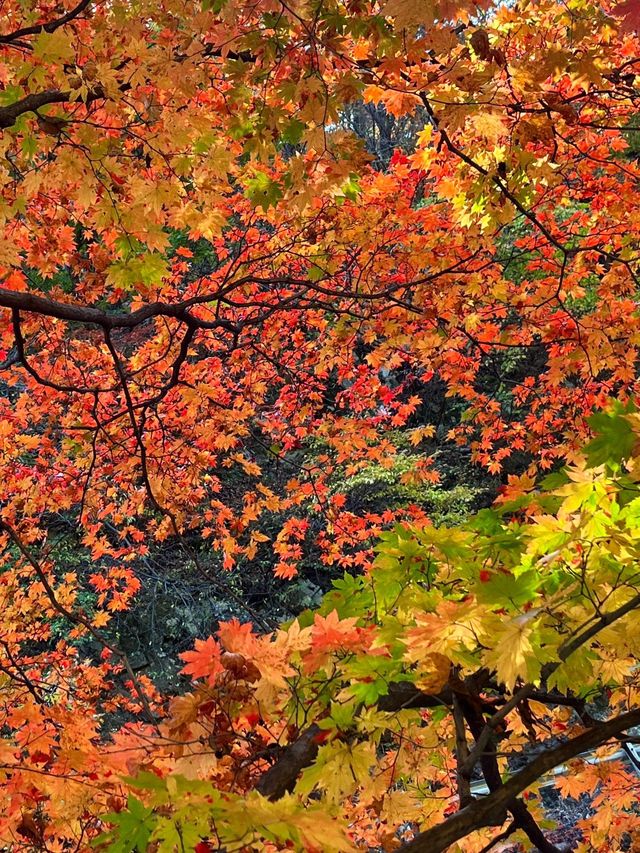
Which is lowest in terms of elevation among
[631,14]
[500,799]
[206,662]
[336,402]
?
[500,799]

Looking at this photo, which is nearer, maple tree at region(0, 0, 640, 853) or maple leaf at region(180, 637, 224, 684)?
maple tree at region(0, 0, 640, 853)

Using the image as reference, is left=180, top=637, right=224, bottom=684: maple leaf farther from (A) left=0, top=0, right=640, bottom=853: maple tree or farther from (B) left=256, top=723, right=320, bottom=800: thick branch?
(B) left=256, top=723, right=320, bottom=800: thick branch

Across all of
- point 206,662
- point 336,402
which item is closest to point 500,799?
point 206,662

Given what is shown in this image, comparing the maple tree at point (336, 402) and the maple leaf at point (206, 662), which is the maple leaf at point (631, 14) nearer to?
the maple tree at point (336, 402)

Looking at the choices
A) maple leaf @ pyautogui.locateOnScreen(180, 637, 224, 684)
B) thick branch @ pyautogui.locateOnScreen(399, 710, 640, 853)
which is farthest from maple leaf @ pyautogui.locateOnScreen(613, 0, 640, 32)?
maple leaf @ pyautogui.locateOnScreen(180, 637, 224, 684)

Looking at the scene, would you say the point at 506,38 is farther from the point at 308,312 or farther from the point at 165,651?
the point at 165,651

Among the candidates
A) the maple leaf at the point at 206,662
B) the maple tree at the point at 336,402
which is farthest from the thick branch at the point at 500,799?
the maple leaf at the point at 206,662

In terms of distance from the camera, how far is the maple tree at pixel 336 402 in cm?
145

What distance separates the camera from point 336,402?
8.08 metres

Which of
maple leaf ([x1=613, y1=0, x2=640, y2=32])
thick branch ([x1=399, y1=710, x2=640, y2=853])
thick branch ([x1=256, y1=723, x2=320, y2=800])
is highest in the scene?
maple leaf ([x1=613, y1=0, x2=640, y2=32])

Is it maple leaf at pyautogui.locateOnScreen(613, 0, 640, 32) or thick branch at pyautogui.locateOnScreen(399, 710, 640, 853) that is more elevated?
maple leaf at pyautogui.locateOnScreen(613, 0, 640, 32)

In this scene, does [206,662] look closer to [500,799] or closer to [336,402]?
[500,799]

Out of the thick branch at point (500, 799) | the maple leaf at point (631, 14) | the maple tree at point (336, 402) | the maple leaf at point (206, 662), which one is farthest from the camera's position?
the maple leaf at point (631, 14)

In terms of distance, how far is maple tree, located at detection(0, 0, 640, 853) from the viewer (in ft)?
4.75
